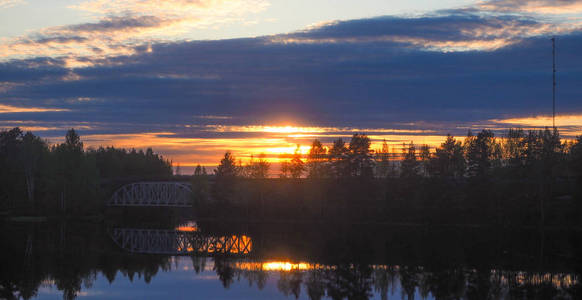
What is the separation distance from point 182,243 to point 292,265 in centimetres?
2251

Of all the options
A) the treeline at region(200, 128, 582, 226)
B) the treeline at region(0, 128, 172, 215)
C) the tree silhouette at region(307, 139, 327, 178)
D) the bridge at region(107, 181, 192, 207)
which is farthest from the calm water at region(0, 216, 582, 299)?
the bridge at region(107, 181, 192, 207)

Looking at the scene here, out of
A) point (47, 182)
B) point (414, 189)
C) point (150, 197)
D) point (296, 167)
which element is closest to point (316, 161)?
point (296, 167)

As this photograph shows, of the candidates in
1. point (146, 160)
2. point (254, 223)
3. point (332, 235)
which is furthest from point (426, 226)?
point (146, 160)

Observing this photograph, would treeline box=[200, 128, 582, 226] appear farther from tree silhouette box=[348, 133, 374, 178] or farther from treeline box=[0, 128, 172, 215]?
treeline box=[0, 128, 172, 215]

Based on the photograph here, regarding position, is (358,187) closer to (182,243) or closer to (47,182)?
(182,243)

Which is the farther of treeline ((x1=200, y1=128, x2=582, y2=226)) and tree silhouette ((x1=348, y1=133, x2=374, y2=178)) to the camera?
tree silhouette ((x1=348, y1=133, x2=374, y2=178))

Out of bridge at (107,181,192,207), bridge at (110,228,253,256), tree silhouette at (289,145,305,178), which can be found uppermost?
tree silhouette at (289,145,305,178)

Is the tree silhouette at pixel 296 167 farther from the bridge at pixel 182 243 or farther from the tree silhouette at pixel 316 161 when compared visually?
the bridge at pixel 182 243

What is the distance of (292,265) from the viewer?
5028cm

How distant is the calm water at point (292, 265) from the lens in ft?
128

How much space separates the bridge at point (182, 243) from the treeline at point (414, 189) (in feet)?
90.1

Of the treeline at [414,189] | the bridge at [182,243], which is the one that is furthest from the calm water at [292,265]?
the treeline at [414,189]

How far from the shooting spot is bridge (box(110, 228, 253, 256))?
6134 centimetres

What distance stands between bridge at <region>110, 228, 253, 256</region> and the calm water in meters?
0.12
